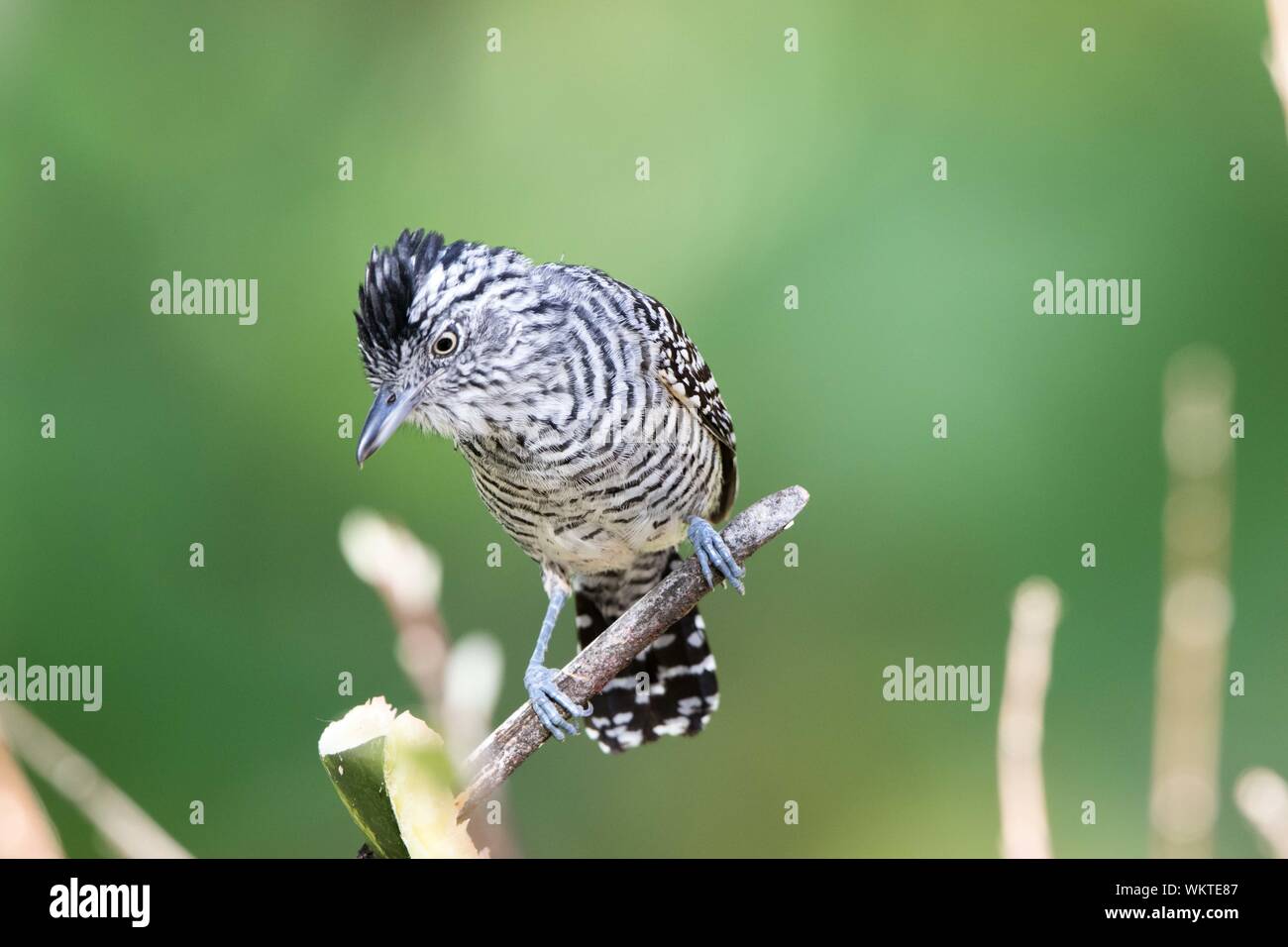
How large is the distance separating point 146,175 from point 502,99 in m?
1.26

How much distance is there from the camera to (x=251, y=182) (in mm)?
4422

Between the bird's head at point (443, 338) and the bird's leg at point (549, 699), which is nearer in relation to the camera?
the bird's head at point (443, 338)

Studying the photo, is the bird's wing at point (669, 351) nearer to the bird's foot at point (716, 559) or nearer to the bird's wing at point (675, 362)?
the bird's wing at point (675, 362)

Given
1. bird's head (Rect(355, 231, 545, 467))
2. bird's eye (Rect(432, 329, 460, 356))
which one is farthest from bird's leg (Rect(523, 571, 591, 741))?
bird's eye (Rect(432, 329, 460, 356))

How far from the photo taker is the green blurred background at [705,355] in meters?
4.08

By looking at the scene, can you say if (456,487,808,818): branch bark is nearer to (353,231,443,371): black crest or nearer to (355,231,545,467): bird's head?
(355,231,545,467): bird's head

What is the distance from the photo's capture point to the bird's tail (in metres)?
3.25

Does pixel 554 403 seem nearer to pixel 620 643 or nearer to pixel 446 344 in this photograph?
pixel 446 344

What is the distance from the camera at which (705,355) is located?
13.6 feet

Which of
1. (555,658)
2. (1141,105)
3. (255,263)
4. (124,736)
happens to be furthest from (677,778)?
(1141,105)

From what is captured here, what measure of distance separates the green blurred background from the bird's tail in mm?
797

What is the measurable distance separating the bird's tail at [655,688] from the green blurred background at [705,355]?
0.80m

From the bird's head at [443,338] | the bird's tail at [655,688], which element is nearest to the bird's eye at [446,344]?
the bird's head at [443,338]

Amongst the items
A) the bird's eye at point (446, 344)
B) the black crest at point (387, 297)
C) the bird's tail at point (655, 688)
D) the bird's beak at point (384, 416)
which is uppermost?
the black crest at point (387, 297)
